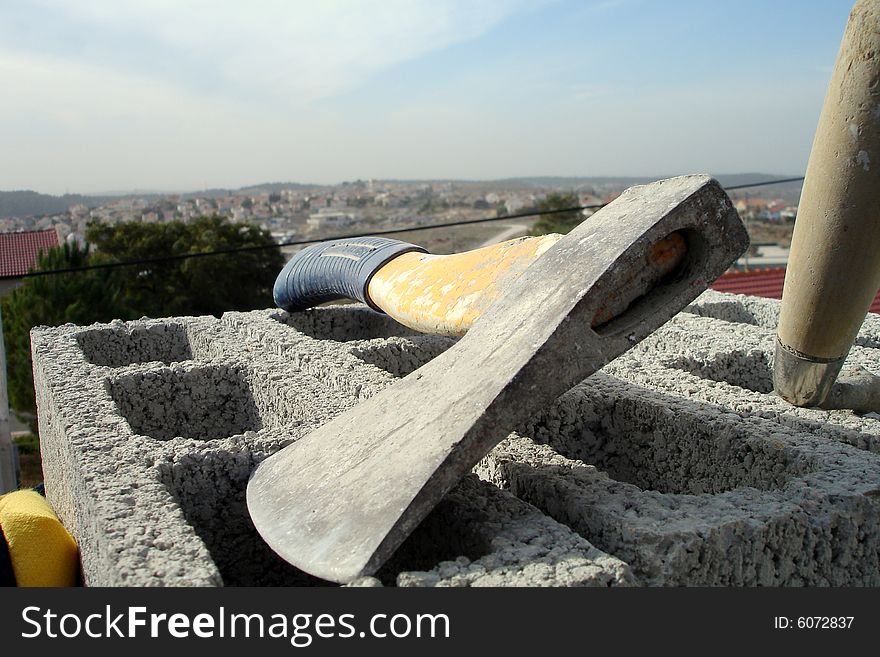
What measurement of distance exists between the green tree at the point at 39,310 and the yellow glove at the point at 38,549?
14.3 meters

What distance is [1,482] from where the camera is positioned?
391 inches

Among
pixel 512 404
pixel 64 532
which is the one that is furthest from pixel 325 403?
pixel 512 404

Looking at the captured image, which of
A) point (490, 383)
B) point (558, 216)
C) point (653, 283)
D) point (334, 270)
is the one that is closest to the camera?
point (490, 383)

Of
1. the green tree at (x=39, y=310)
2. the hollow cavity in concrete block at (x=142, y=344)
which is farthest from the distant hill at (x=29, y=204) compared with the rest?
the hollow cavity in concrete block at (x=142, y=344)

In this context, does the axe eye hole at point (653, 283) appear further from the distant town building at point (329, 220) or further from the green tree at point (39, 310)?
the distant town building at point (329, 220)

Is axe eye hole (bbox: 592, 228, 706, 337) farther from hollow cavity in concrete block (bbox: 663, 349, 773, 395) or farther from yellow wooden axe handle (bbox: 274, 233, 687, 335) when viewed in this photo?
hollow cavity in concrete block (bbox: 663, 349, 773, 395)

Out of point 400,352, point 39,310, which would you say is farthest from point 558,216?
point 400,352

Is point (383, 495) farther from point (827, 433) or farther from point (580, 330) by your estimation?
point (827, 433)

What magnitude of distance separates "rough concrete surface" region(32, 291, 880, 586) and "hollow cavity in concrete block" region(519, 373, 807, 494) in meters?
0.01

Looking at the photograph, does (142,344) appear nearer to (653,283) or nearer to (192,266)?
(653,283)

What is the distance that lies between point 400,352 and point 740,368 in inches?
119

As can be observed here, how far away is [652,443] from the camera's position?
519 centimetres

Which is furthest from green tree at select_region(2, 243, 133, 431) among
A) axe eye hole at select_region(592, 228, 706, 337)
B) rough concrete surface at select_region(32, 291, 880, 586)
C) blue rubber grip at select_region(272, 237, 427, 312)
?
axe eye hole at select_region(592, 228, 706, 337)

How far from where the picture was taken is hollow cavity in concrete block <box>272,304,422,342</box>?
31.3 ft
